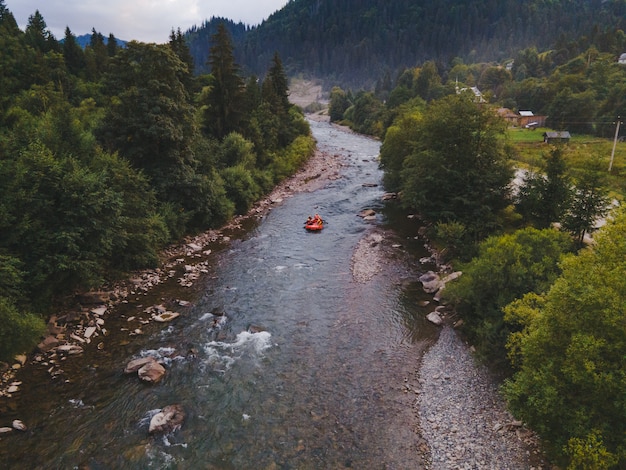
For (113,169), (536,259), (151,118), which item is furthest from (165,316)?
(536,259)

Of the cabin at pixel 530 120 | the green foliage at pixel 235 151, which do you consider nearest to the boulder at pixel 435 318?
the green foliage at pixel 235 151

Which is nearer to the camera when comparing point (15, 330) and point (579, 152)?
point (15, 330)

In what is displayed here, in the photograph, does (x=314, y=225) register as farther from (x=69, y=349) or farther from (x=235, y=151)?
(x=69, y=349)

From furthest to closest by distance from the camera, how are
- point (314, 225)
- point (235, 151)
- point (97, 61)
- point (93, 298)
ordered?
point (97, 61), point (235, 151), point (314, 225), point (93, 298)

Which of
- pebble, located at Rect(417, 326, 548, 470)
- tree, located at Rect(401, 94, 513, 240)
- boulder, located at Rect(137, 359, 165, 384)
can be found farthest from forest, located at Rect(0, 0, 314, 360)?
tree, located at Rect(401, 94, 513, 240)

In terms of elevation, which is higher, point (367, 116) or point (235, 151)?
point (235, 151)

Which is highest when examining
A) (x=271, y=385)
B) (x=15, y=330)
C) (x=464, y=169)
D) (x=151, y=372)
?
(x=464, y=169)

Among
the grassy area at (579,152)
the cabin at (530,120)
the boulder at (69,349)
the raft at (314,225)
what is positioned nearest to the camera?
the boulder at (69,349)

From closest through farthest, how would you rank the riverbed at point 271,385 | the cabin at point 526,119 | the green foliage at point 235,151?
the riverbed at point 271,385 → the green foliage at point 235,151 → the cabin at point 526,119

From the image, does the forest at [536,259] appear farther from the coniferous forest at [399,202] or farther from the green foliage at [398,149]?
the green foliage at [398,149]
